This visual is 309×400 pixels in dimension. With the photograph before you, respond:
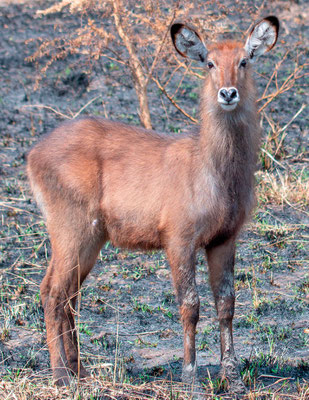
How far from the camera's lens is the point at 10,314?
641 cm

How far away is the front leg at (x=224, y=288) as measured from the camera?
534 cm

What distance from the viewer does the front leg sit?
5344mm

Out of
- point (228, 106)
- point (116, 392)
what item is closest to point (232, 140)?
point (228, 106)

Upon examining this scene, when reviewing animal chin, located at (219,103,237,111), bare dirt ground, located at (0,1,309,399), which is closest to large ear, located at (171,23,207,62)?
animal chin, located at (219,103,237,111)

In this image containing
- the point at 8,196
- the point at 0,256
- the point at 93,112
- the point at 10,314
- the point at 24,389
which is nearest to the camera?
the point at 24,389

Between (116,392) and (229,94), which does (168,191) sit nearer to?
(229,94)

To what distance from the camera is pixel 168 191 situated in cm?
545

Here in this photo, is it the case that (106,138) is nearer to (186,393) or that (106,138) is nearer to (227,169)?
(227,169)

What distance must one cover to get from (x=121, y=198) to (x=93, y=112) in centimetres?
575

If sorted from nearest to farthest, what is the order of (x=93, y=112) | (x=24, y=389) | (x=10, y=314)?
1. (x=24, y=389)
2. (x=10, y=314)
3. (x=93, y=112)

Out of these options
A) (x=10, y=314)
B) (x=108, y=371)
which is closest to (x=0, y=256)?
(x=10, y=314)

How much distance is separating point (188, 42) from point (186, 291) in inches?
82.0

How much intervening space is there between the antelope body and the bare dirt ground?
0.34 metres

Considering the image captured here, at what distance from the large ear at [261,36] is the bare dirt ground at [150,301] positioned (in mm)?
2375
